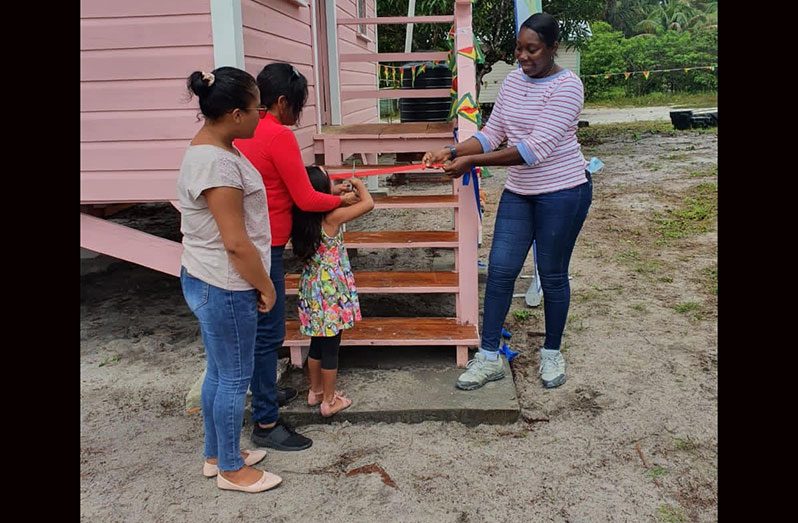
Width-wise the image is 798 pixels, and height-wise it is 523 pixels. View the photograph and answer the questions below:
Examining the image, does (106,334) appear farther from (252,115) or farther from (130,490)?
(252,115)

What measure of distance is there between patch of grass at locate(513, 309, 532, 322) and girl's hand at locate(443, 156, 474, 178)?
1.73 m

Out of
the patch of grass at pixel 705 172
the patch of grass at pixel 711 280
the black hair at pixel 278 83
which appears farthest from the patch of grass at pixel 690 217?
the black hair at pixel 278 83

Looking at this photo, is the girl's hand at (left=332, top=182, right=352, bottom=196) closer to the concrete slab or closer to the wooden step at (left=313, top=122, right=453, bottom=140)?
the concrete slab

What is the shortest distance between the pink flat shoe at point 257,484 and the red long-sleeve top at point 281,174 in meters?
0.95

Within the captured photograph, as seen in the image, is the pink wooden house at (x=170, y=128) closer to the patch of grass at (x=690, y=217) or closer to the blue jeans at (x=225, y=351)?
the blue jeans at (x=225, y=351)

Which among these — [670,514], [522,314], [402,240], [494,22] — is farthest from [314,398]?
[494,22]

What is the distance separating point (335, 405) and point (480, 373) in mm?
749

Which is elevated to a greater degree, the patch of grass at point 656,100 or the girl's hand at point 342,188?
the patch of grass at point 656,100

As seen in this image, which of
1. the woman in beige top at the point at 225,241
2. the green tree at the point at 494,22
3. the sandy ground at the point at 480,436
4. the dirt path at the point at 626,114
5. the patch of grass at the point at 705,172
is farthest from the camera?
the dirt path at the point at 626,114

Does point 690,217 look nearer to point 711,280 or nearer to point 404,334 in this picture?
point 711,280

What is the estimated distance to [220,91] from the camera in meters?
2.21

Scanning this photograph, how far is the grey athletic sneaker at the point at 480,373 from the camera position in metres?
3.37

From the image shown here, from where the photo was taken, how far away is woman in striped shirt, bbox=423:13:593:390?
10.1 ft

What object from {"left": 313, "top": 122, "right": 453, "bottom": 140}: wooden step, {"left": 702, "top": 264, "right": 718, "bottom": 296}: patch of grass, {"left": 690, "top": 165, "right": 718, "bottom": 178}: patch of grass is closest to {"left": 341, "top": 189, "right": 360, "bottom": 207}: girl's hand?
{"left": 313, "top": 122, "right": 453, "bottom": 140}: wooden step
